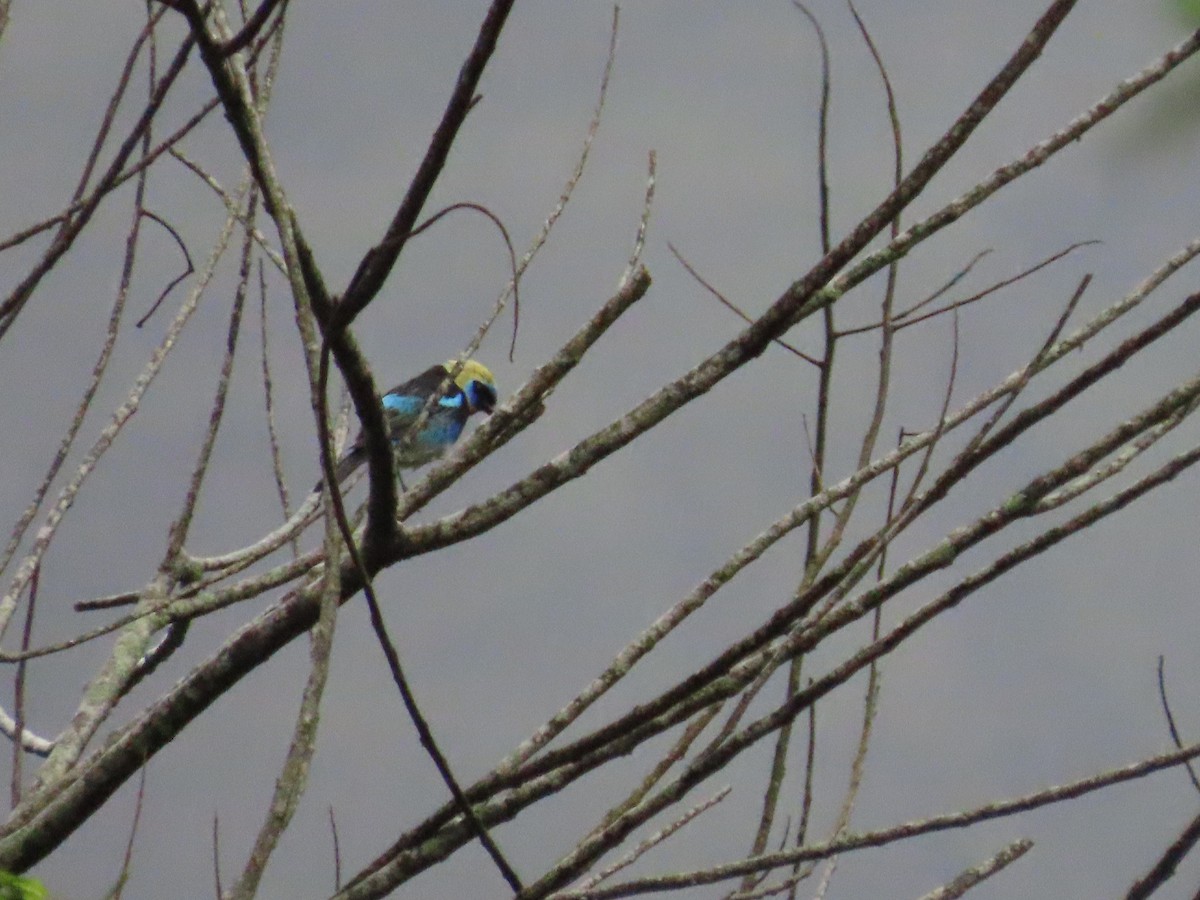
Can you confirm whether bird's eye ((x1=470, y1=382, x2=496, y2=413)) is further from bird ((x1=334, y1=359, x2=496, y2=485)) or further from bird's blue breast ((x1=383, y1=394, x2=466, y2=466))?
bird's blue breast ((x1=383, y1=394, x2=466, y2=466))

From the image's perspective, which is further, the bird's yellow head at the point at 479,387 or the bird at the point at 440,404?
the bird's yellow head at the point at 479,387

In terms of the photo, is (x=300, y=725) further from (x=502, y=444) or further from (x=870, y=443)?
(x=870, y=443)

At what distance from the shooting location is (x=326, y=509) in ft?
4.09

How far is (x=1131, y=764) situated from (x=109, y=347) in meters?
1.40

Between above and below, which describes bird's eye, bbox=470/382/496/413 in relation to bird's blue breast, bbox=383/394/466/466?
above

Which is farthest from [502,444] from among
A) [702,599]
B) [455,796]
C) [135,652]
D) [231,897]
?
[135,652]

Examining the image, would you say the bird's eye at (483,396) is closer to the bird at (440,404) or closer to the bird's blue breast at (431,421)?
the bird at (440,404)

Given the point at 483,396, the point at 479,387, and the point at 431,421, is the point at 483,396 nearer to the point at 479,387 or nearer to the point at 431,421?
the point at 479,387

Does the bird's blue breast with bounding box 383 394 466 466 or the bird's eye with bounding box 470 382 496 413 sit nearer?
the bird's blue breast with bounding box 383 394 466 466

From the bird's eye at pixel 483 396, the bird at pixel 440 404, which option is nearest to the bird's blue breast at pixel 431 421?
the bird at pixel 440 404

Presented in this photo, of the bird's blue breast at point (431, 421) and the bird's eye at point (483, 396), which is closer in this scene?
the bird's blue breast at point (431, 421)

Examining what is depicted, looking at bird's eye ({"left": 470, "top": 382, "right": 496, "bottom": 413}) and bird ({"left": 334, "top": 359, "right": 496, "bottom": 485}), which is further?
bird's eye ({"left": 470, "top": 382, "right": 496, "bottom": 413})

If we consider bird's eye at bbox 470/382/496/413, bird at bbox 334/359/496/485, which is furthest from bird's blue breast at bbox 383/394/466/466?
bird's eye at bbox 470/382/496/413

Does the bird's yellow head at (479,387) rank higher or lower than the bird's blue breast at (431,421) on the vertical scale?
higher
